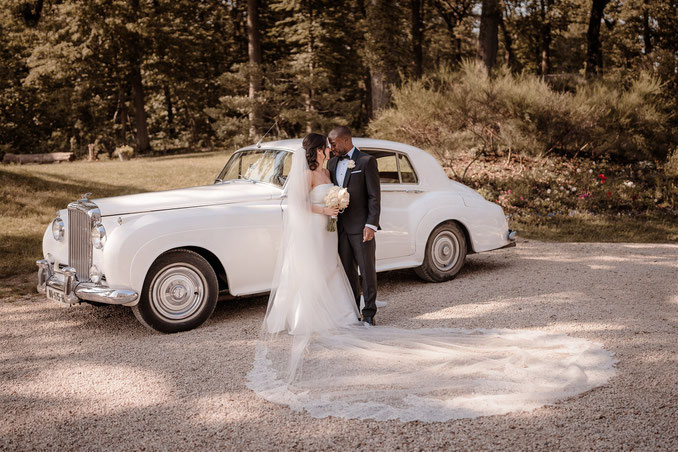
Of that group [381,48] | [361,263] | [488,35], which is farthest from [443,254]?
[488,35]

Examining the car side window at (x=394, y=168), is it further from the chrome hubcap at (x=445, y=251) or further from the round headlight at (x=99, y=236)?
the round headlight at (x=99, y=236)

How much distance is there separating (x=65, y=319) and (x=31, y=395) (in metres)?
2.16

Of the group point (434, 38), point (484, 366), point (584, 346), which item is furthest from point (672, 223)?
point (434, 38)

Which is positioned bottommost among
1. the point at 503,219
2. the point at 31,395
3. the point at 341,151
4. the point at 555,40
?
the point at 31,395

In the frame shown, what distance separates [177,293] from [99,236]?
85 cm

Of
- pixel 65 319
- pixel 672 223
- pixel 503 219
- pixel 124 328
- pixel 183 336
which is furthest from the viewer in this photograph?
pixel 672 223

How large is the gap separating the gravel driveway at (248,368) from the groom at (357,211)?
21.2 inches

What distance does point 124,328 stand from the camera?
6.00m

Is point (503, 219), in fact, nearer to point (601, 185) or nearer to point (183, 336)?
point (183, 336)

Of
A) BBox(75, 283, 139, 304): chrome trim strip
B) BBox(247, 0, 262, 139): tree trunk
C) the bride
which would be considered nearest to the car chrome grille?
BBox(75, 283, 139, 304): chrome trim strip

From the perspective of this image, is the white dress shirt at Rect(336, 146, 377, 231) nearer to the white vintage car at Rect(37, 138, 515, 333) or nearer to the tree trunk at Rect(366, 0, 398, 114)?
the white vintage car at Rect(37, 138, 515, 333)

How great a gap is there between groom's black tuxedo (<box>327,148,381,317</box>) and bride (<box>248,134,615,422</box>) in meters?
0.14

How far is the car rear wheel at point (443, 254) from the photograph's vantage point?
7469 millimetres

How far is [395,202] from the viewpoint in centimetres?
710
